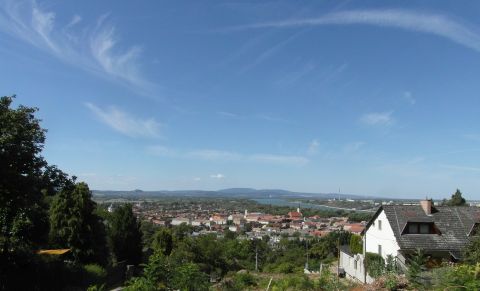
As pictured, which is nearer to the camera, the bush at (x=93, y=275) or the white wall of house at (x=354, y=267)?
the bush at (x=93, y=275)

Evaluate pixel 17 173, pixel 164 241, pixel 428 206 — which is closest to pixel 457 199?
pixel 428 206

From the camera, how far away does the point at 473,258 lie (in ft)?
63.1

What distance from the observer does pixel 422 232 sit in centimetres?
2725

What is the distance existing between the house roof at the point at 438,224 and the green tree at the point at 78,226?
59.5 ft

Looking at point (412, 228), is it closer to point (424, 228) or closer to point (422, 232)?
point (422, 232)

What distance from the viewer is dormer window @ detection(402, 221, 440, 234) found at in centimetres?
2723

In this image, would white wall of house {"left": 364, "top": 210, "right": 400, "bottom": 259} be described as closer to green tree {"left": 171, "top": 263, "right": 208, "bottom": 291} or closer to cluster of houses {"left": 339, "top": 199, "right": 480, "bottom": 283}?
cluster of houses {"left": 339, "top": 199, "right": 480, "bottom": 283}

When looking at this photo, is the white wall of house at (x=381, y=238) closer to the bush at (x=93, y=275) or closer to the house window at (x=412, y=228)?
the house window at (x=412, y=228)

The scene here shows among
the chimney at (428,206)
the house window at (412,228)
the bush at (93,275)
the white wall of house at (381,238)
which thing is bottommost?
the bush at (93,275)

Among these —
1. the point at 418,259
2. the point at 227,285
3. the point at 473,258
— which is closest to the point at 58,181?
the point at 227,285

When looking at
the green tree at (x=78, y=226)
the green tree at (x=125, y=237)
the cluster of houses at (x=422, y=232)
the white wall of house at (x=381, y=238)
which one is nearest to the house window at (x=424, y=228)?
the cluster of houses at (x=422, y=232)

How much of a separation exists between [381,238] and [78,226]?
19.4 meters

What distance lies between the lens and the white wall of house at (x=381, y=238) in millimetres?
A: 27484

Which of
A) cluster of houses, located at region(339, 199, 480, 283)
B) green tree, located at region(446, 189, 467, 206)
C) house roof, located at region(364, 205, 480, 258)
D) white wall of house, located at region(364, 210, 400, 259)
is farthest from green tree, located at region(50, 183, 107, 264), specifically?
green tree, located at region(446, 189, 467, 206)
